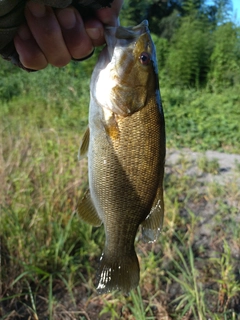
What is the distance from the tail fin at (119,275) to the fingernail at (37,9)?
0.93 m

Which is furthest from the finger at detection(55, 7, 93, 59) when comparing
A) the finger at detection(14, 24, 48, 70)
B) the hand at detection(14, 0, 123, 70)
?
the finger at detection(14, 24, 48, 70)

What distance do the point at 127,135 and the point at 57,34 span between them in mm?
416

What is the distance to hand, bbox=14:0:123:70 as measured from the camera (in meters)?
1.28

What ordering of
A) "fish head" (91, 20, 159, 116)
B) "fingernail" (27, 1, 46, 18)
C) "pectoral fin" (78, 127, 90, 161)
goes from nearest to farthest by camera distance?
"fingernail" (27, 1, 46, 18) → "fish head" (91, 20, 159, 116) → "pectoral fin" (78, 127, 90, 161)

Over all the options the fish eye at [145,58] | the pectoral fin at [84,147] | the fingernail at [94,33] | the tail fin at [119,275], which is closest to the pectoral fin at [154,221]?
the tail fin at [119,275]

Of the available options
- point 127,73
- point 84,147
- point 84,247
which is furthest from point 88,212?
point 84,247

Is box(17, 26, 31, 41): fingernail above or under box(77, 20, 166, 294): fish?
above

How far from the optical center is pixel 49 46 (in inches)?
53.7

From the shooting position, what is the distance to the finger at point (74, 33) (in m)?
1.28

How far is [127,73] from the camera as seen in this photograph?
1.47 meters

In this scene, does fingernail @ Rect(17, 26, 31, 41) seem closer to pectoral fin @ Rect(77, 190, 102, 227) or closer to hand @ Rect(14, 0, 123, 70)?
hand @ Rect(14, 0, 123, 70)

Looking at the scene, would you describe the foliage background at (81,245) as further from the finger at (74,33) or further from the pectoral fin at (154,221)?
the finger at (74,33)

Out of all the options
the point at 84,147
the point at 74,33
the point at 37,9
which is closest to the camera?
the point at 37,9

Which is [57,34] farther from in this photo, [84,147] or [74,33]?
[84,147]
